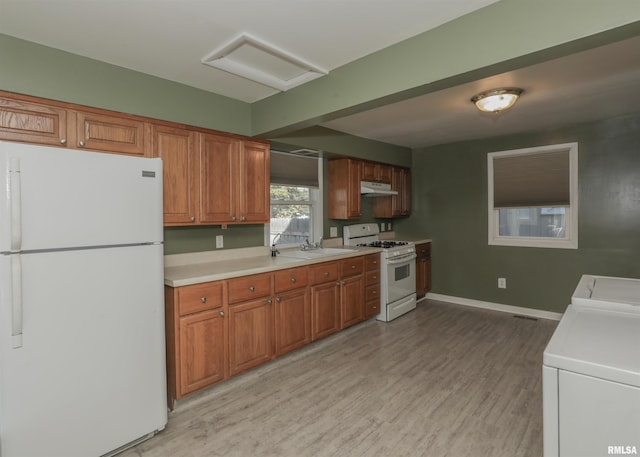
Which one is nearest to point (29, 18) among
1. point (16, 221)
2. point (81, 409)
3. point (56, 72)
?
point (56, 72)

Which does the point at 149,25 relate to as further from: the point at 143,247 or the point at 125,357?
the point at 125,357

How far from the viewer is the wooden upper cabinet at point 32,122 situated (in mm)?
1953

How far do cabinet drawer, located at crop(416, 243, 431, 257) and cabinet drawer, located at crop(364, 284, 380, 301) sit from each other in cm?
111

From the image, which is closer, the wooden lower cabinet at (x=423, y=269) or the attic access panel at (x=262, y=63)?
the attic access panel at (x=262, y=63)

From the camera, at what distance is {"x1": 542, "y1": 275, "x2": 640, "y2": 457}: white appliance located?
1086 millimetres

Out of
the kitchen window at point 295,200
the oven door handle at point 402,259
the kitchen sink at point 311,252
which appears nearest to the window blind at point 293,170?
the kitchen window at point 295,200

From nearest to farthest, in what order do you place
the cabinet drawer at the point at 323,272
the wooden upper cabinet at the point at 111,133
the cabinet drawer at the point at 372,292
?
the wooden upper cabinet at the point at 111,133
the cabinet drawer at the point at 323,272
the cabinet drawer at the point at 372,292

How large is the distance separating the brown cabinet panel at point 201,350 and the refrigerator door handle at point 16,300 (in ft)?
2.92

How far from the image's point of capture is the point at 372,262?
4.15 meters

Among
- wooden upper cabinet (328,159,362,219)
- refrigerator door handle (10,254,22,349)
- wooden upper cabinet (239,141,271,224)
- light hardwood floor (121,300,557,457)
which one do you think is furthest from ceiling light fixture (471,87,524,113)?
refrigerator door handle (10,254,22,349)

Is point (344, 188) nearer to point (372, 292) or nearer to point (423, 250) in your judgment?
point (372, 292)

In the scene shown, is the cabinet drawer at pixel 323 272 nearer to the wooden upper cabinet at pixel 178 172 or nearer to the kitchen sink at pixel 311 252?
the kitchen sink at pixel 311 252

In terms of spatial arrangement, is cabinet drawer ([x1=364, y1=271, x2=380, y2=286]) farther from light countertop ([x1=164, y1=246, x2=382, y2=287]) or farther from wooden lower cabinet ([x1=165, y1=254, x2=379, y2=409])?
light countertop ([x1=164, y1=246, x2=382, y2=287])

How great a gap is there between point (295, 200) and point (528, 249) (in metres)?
3.07
